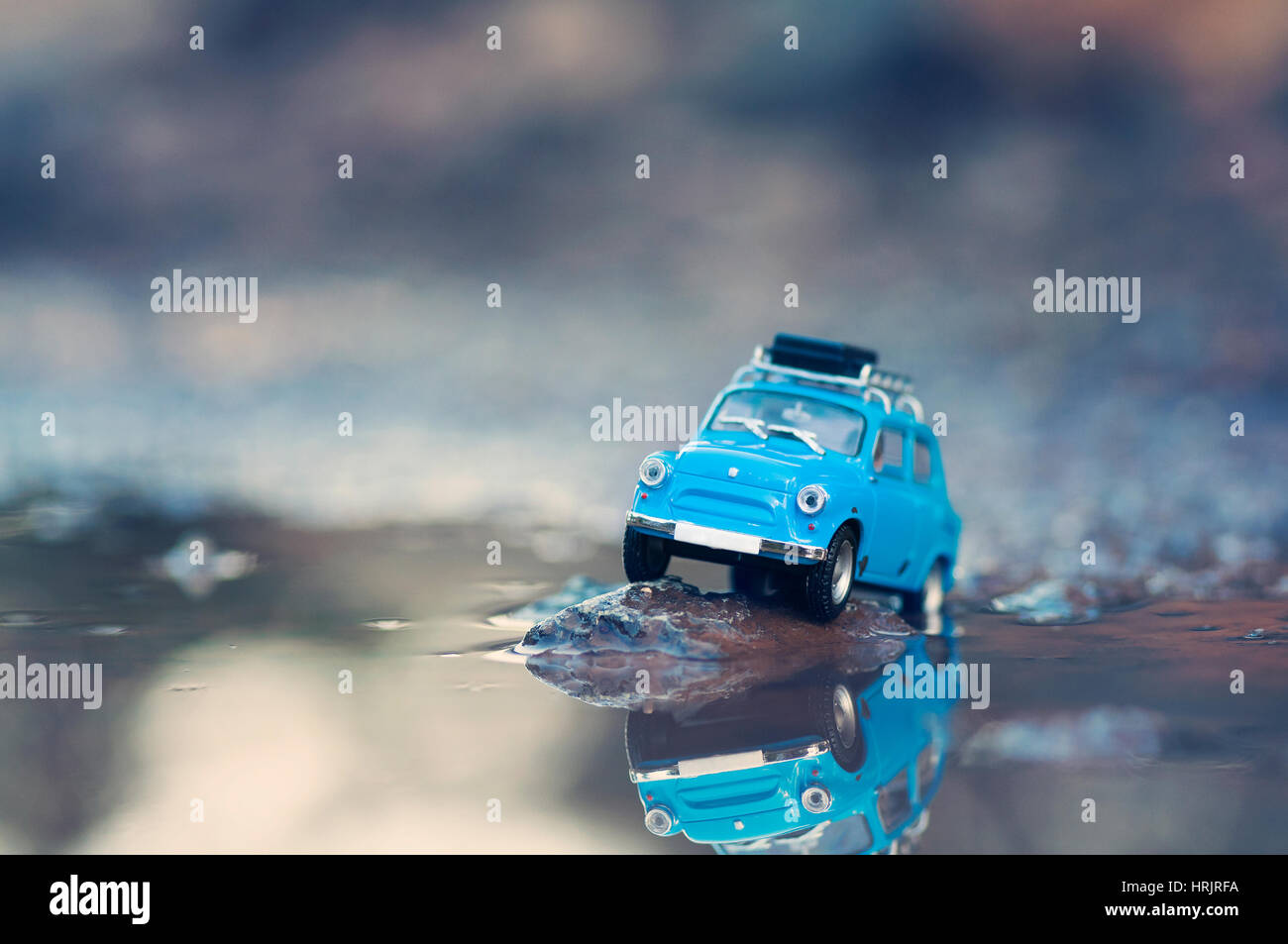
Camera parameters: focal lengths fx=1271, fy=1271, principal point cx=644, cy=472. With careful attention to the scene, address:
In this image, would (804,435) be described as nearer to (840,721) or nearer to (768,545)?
(768,545)

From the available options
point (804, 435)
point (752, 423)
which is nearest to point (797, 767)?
point (804, 435)

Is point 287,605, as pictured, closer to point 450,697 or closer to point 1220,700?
point 450,697

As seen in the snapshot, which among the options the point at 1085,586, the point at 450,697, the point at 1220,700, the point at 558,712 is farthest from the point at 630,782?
the point at 1085,586

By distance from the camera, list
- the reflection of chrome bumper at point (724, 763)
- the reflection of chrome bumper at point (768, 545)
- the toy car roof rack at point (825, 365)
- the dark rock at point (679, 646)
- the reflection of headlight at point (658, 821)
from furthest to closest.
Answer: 1. the toy car roof rack at point (825, 365)
2. the reflection of chrome bumper at point (768, 545)
3. the dark rock at point (679, 646)
4. the reflection of chrome bumper at point (724, 763)
5. the reflection of headlight at point (658, 821)

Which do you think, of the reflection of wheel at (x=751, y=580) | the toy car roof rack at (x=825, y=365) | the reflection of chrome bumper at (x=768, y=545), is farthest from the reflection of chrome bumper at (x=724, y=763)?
the toy car roof rack at (x=825, y=365)

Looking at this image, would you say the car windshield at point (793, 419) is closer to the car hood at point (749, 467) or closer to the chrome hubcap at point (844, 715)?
the car hood at point (749, 467)
